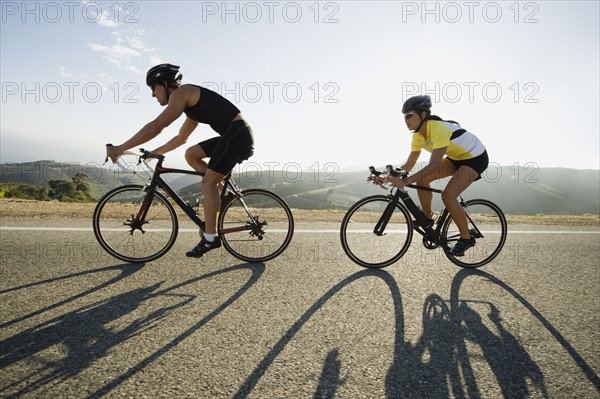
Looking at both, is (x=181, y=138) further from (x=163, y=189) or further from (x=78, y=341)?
(x=78, y=341)

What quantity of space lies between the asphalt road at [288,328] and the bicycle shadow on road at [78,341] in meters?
0.01

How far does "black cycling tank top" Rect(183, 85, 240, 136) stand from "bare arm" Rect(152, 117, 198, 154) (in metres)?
0.32

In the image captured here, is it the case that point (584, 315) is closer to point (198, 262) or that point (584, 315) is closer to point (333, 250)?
point (333, 250)

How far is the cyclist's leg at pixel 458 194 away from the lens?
4457mm

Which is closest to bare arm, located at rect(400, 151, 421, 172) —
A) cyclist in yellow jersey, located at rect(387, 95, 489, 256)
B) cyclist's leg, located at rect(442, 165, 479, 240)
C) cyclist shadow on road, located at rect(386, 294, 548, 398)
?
cyclist in yellow jersey, located at rect(387, 95, 489, 256)

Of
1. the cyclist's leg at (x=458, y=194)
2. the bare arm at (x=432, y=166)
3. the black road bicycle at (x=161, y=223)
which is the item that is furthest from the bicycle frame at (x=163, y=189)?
the cyclist's leg at (x=458, y=194)

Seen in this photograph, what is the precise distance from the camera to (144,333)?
97.0 inches

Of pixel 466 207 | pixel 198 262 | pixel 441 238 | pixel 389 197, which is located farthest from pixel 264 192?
pixel 466 207

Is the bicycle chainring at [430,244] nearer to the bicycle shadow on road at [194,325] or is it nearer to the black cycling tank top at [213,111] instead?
the bicycle shadow on road at [194,325]

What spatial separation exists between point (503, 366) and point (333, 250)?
287 cm

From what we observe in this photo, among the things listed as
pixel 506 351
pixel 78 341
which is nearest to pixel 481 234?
pixel 506 351

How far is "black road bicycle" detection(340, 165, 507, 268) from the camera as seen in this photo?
14.7 feet

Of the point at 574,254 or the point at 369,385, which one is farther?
the point at 574,254

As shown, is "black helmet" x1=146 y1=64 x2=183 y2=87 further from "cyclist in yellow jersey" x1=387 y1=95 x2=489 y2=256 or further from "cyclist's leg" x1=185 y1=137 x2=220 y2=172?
"cyclist in yellow jersey" x1=387 y1=95 x2=489 y2=256
